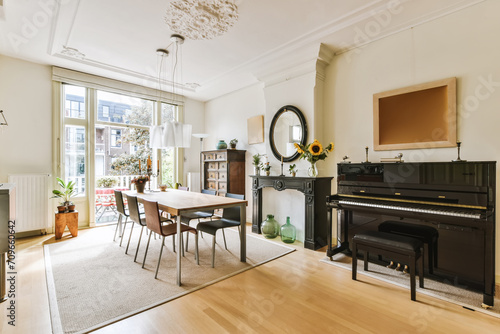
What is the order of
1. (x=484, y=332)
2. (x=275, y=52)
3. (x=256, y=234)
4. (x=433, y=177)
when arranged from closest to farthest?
(x=484, y=332) < (x=433, y=177) < (x=275, y=52) < (x=256, y=234)

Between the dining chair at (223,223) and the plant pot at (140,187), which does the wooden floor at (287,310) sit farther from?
the plant pot at (140,187)

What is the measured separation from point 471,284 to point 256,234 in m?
2.71

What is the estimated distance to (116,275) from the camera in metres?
2.55

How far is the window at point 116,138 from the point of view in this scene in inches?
192

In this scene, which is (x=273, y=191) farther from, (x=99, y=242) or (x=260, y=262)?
(x=99, y=242)

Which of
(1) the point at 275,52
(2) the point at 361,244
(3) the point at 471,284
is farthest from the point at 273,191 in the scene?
(3) the point at 471,284

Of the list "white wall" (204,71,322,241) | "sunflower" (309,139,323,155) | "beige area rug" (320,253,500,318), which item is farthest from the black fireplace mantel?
"beige area rug" (320,253,500,318)

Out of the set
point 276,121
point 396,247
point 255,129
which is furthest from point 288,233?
point 255,129

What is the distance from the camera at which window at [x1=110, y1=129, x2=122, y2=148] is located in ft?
16.0

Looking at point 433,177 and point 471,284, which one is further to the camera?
point 433,177

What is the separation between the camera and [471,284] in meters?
2.17

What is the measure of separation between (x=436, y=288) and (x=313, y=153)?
1886mm

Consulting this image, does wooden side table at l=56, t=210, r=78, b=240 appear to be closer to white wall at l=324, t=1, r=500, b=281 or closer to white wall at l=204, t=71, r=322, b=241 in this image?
white wall at l=204, t=71, r=322, b=241

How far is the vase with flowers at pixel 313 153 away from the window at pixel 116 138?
12.0 feet
